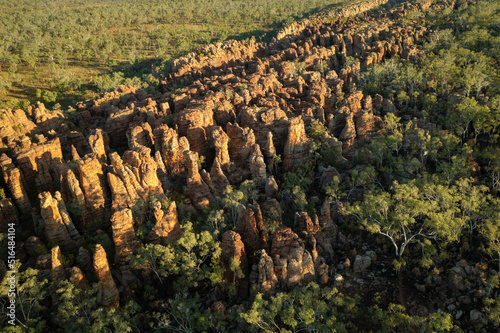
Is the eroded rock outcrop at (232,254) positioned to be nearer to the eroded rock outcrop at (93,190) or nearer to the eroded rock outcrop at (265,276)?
the eroded rock outcrop at (265,276)

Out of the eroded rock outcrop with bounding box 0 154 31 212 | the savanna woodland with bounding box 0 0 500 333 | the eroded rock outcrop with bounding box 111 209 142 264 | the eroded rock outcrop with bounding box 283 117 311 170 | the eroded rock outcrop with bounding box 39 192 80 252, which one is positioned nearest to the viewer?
the savanna woodland with bounding box 0 0 500 333

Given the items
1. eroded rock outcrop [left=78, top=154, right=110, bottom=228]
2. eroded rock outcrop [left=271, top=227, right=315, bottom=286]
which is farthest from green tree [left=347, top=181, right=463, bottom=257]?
eroded rock outcrop [left=78, top=154, right=110, bottom=228]

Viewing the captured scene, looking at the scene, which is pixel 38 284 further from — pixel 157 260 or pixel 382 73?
pixel 382 73

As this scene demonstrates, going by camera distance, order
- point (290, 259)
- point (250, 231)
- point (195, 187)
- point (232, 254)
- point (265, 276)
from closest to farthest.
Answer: point (265, 276)
point (290, 259)
point (232, 254)
point (250, 231)
point (195, 187)

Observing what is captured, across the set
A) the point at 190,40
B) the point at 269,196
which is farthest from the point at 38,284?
the point at 190,40

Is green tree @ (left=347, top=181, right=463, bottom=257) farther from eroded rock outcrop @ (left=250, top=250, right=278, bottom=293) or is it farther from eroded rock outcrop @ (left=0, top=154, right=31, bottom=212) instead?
eroded rock outcrop @ (left=0, top=154, right=31, bottom=212)

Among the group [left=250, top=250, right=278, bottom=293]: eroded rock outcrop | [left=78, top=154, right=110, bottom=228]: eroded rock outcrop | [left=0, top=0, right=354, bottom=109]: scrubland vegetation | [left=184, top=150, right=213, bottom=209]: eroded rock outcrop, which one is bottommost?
[left=250, top=250, right=278, bottom=293]: eroded rock outcrop

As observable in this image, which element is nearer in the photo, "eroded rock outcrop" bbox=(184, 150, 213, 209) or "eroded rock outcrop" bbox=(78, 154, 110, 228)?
"eroded rock outcrop" bbox=(78, 154, 110, 228)

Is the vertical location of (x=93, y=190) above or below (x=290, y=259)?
above

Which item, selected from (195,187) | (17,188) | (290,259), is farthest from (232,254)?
(17,188)

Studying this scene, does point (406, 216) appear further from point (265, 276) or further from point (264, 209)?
point (264, 209)
